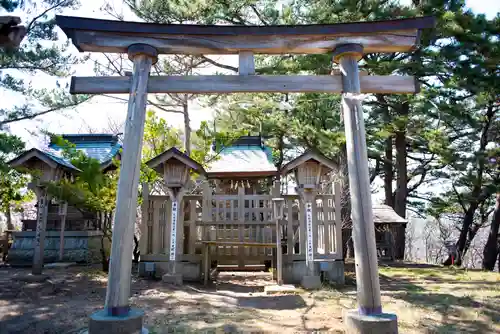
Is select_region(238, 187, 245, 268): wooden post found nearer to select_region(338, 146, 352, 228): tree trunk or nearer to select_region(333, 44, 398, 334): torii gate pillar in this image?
select_region(338, 146, 352, 228): tree trunk

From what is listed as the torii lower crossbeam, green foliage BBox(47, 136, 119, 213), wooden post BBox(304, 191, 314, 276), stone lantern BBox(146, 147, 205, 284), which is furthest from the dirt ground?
the torii lower crossbeam

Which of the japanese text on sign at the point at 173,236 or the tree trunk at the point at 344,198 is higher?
the tree trunk at the point at 344,198

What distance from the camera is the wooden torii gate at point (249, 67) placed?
4324 mm

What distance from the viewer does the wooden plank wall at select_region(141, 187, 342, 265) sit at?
25.6 ft

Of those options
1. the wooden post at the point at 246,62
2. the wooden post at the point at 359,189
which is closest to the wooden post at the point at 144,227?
the wooden post at the point at 246,62

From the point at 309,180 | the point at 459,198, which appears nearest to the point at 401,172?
the point at 459,198

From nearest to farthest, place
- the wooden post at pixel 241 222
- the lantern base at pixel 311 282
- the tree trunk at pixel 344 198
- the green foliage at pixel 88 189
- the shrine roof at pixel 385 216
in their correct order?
the lantern base at pixel 311 282, the green foliage at pixel 88 189, the wooden post at pixel 241 222, the tree trunk at pixel 344 198, the shrine roof at pixel 385 216

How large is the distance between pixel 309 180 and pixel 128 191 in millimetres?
4266

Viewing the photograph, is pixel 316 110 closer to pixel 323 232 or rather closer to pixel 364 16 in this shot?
pixel 364 16

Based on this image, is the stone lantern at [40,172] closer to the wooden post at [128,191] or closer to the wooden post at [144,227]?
the wooden post at [144,227]

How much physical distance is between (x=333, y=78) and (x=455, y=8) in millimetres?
6695

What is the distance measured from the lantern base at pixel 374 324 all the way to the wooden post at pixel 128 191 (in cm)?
258

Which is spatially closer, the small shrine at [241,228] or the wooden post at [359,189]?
the wooden post at [359,189]

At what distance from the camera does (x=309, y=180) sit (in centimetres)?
754
